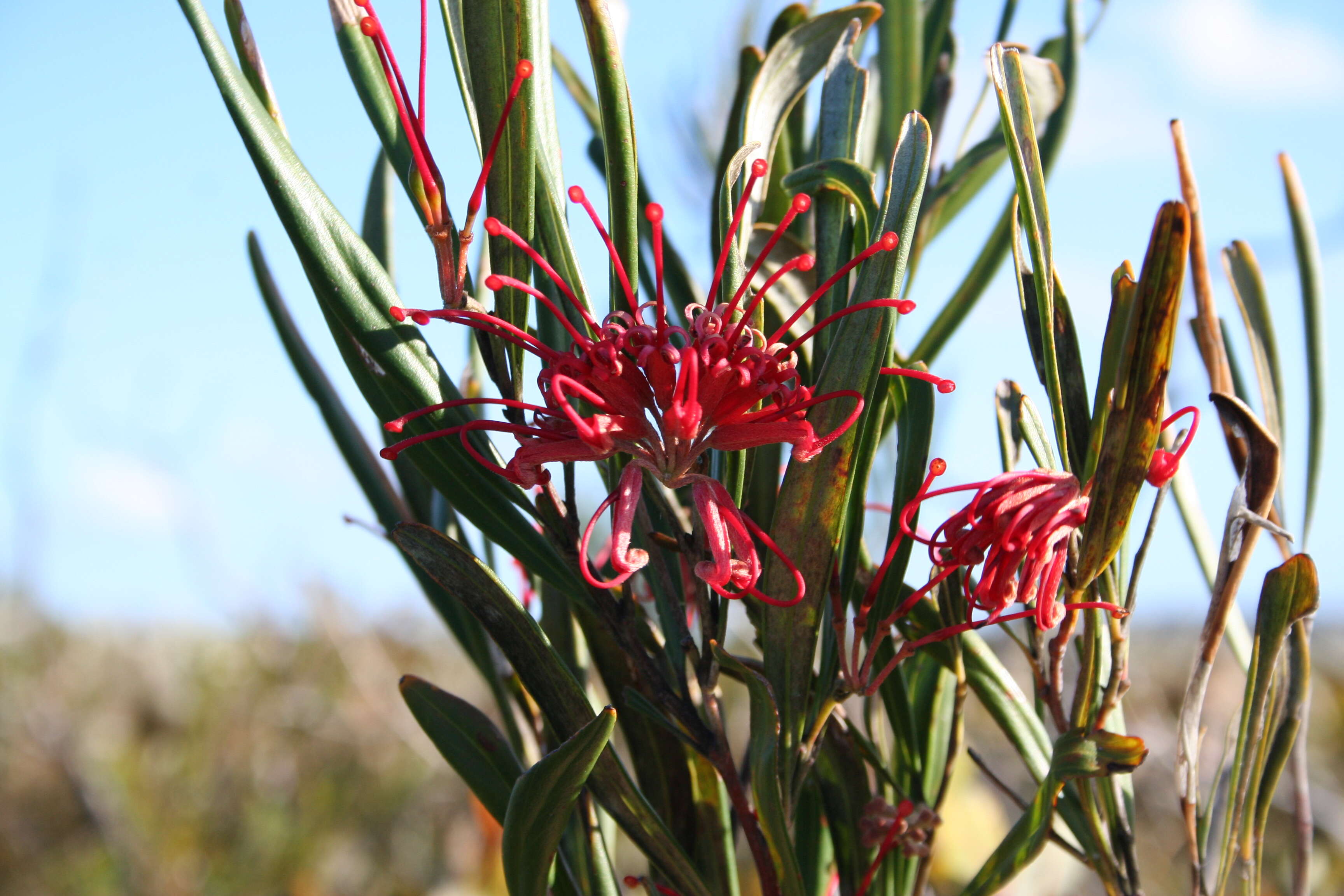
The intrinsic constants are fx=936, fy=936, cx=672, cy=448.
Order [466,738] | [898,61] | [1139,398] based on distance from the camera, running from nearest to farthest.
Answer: [1139,398] < [466,738] < [898,61]

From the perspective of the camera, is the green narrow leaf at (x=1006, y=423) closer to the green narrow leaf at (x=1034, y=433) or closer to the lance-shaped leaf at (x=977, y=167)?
the green narrow leaf at (x=1034, y=433)

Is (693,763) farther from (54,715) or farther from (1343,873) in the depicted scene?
(54,715)

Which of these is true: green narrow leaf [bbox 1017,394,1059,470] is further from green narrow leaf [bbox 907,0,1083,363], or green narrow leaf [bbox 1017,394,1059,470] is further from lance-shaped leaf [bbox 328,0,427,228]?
lance-shaped leaf [bbox 328,0,427,228]

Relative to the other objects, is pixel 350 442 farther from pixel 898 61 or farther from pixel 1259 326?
pixel 1259 326

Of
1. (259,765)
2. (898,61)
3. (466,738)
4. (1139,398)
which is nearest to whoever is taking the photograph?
→ (1139,398)

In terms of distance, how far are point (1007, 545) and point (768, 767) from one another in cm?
12

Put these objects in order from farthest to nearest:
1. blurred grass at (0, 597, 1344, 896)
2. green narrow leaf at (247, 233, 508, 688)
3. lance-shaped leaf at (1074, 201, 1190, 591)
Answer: blurred grass at (0, 597, 1344, 896)
green narrow leaf at (247, 233, 508, 688)
lance-shaped leaf at (1074, 201, 1190, 591)

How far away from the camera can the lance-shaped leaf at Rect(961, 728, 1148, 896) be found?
1.09 ft

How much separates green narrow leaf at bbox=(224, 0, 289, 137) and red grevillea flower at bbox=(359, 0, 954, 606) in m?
0.08

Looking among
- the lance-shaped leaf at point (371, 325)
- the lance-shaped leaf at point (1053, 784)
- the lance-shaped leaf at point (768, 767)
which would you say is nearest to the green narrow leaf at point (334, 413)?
the lance-shaped leaf at point (371, 325)

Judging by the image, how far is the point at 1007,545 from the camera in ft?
1.10

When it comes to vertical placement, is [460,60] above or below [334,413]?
above

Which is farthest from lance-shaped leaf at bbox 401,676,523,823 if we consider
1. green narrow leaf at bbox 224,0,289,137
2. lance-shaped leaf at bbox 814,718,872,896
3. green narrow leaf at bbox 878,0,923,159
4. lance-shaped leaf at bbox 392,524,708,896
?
green narrow leaf at bbox 878,0,923,159

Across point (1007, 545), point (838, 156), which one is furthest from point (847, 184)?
point (1007, 545)
